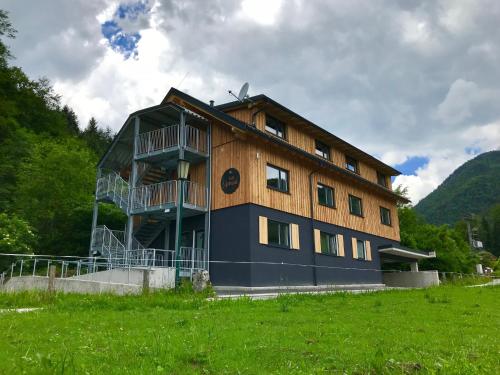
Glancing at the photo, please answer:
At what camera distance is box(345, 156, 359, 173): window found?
87.8 feet

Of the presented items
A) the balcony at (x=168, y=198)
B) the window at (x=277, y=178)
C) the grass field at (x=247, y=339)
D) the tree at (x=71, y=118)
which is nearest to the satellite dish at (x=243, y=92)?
the window at (x=277, y=178)

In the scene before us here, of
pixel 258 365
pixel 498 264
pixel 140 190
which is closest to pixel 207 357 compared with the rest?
pixel 258 365

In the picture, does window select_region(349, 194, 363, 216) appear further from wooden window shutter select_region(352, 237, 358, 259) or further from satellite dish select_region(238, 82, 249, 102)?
satellite dish select_region(238, 82, 249, 102)

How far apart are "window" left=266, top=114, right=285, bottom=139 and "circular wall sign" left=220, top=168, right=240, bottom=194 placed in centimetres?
315

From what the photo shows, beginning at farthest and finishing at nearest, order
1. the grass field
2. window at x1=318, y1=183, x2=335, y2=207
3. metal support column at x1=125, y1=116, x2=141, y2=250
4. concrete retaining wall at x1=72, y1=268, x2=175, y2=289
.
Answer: window at x1=318, y1=183, x2=335, y2=207 → metal support column at x1=125, y1=116, x2=141, y2=250 → concrete retaining wall at x1=72, y1=268, x2=175, y2=289 → the grass field

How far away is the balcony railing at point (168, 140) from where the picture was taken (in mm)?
20078

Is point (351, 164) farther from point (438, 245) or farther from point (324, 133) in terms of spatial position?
point (438, 245)

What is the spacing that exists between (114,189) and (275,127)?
8441mm

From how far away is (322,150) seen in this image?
24.6 m

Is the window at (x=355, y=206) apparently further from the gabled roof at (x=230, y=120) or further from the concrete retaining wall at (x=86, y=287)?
the concrete retaining wall at (x=86, y=287)

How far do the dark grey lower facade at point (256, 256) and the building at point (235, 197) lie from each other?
4cm

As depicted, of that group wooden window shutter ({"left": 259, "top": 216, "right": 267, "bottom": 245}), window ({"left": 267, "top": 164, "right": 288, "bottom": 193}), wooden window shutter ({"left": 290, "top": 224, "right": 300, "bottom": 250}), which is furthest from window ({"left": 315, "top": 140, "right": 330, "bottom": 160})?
wooden window shutter ({"left": 259, "top": 216, "right": 267, "bottom": 245})

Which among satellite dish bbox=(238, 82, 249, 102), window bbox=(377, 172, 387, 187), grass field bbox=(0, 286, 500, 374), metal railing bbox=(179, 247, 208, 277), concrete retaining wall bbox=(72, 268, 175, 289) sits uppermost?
satellite dish bbox=(238, 82, 249, 102)

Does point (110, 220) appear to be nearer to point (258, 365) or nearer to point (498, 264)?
point (258, 365)
